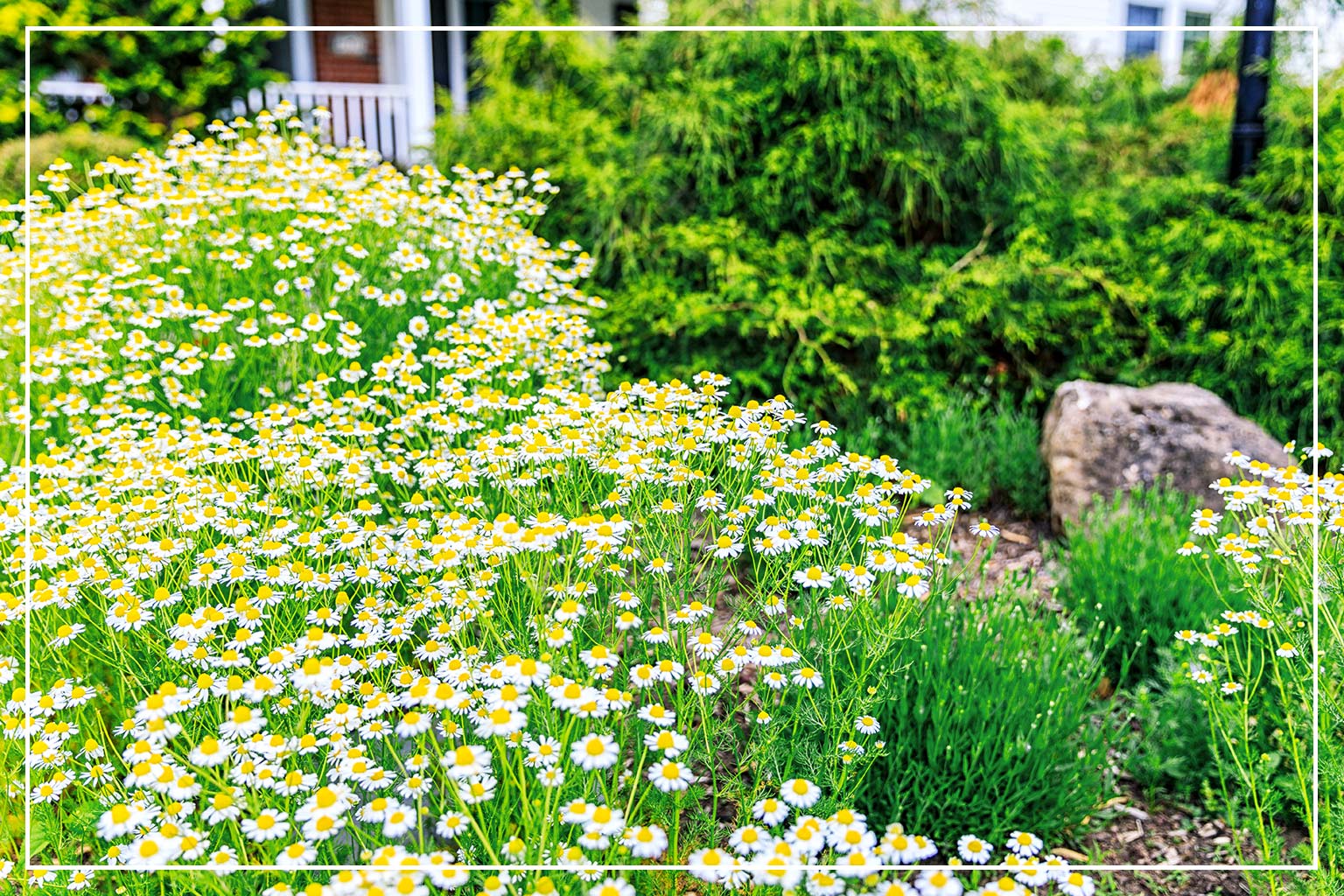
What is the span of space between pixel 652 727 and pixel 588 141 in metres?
4.34

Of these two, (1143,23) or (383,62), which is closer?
(383,62)

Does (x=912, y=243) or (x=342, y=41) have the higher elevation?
(x=342, y=41)

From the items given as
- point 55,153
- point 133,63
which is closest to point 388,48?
point 133,63

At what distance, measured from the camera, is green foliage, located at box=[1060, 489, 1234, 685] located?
3078 millimetres

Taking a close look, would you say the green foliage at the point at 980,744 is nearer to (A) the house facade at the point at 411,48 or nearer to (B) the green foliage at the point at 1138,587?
(B) the green foliage at the point at 1138,587

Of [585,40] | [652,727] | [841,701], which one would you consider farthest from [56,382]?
[585,40]

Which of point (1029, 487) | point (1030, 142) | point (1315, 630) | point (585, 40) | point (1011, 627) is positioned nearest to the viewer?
point (1315, 630)

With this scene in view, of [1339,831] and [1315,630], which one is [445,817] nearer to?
[1315,630]

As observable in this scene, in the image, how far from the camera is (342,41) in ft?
41.3

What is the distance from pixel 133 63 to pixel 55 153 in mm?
2877

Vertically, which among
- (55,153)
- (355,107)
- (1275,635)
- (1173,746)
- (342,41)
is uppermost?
(342,41)

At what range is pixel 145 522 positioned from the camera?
2328 mm

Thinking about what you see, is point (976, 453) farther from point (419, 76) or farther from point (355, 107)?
point (355, 107)

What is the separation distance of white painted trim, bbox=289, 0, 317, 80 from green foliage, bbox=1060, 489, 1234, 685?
1052 centimetres
